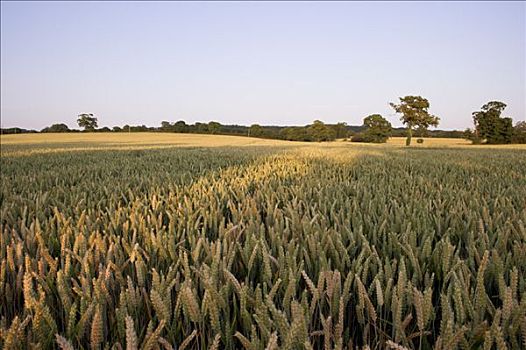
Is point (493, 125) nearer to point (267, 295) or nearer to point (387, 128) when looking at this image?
point (387, 128)

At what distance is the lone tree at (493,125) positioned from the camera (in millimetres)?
44625

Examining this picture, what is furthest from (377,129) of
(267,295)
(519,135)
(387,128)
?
(267,295)

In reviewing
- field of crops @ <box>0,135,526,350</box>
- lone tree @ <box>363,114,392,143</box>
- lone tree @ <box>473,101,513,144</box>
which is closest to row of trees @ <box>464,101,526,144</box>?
lone tree @ <box>473,101,513,144</box>

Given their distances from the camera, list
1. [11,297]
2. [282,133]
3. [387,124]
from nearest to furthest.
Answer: [11,297] → [387,124] → [282,133]

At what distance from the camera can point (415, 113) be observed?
2250 inches

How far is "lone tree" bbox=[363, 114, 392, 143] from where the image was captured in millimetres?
76125

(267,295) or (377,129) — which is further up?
→ (377,129)

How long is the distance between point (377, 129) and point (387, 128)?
2.64m

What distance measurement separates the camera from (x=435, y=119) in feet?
185

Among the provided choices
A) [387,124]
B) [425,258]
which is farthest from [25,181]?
[387,124]

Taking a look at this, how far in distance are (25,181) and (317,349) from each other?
4017 mm

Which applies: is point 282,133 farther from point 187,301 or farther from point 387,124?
point 187,301

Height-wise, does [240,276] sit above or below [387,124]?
below

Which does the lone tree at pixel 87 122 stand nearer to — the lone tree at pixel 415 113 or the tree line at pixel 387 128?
A: the tree line at pixel 387 128
